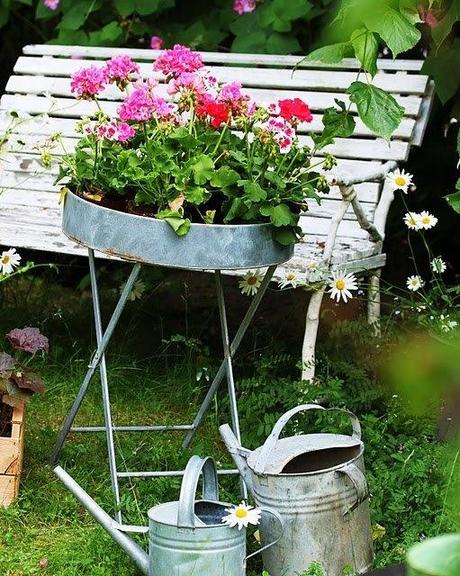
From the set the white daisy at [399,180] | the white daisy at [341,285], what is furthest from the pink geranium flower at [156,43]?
the white daisy at [341,285]

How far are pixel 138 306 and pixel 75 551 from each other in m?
1.64

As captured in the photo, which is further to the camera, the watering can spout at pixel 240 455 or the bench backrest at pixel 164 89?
the bench backrest at pixel 164 89

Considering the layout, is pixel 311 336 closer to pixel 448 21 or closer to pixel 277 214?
pixel 277 214

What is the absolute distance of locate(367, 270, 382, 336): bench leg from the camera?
2.78 m

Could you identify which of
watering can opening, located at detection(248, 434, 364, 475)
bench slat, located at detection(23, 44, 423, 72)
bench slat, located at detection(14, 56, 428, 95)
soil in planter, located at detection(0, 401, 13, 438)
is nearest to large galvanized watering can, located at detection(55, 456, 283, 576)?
watering can opening, located at detection(248, 434, 364, 475)

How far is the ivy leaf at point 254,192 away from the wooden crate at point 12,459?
0.74 m

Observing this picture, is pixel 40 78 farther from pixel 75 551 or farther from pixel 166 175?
pixel 75 551

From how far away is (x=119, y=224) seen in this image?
6.37 feet

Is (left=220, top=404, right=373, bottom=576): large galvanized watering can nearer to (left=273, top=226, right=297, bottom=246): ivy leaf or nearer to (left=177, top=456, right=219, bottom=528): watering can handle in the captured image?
(left=177, top=456, right=219, bottom=528): watering can handle

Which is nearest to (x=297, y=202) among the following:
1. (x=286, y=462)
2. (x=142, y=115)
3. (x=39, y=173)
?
(x=142, y=115)

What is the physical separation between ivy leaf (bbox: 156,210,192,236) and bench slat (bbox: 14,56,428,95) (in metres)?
1.31

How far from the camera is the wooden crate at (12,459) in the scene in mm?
2225

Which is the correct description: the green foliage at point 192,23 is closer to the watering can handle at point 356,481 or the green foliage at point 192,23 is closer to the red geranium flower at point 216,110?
the red geranium flower at point 216,110

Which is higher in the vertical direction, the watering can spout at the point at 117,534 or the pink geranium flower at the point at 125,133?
the pink geranium flower at the point at 125,133
